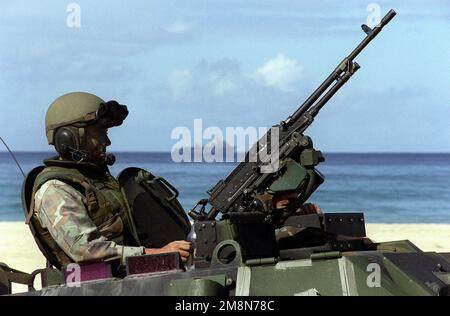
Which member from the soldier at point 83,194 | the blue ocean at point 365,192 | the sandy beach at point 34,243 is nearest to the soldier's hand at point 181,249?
the soldier at point 83,194

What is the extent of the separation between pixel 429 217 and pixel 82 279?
3764 centimetres

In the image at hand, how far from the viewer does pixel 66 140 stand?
8859 millimetres

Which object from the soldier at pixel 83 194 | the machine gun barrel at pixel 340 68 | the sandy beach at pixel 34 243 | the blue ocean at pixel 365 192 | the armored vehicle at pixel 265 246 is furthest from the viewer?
the blue ocean at pixel 365 192

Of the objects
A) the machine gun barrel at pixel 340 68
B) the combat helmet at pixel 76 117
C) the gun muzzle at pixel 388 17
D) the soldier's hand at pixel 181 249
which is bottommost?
the soldier's hand at pixel 181 249

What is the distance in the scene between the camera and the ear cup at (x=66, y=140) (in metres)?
8.86

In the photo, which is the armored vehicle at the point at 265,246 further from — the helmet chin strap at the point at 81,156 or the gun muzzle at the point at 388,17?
the helmet chin strap at the point at 81,156

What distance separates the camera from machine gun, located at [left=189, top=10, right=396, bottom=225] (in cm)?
920

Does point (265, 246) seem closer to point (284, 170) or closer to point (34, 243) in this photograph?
point (284, 170)

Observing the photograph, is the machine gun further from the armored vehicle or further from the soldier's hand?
the soldier's hand

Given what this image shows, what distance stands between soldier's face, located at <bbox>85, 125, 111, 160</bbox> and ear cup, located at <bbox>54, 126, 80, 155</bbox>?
90 mm

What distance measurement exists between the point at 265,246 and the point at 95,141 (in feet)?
5.71

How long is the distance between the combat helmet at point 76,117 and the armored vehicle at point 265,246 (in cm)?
32

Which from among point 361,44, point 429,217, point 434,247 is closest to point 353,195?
point 429,217
